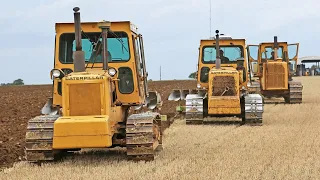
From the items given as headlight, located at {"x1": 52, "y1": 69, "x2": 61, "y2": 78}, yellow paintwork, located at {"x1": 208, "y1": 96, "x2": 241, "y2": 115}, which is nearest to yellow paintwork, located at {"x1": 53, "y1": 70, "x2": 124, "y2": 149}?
headlight, located at {"x1": 52, "y1": 69, "x2": 61, "y2": 78}

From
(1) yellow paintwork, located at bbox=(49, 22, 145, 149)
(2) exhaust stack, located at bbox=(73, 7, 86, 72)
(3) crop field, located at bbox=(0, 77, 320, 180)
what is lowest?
(3) crop field, located at bbox=(0, 77, 320, 180)

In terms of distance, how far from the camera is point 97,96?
10469mm

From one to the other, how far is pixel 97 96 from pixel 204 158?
6.87 ft

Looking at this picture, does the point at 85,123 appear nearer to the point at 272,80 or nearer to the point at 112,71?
the point at 112,71

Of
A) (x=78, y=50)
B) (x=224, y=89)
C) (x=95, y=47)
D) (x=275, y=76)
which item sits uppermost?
(x=95, y=47)

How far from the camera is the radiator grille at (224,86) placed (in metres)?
18.0

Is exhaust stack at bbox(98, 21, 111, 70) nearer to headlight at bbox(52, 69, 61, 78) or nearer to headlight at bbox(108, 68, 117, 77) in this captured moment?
headlight at bbox(108, 68, 117, 77)

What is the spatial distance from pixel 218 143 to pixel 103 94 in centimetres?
353

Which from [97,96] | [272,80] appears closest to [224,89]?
[97,96]

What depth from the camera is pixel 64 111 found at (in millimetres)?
10484

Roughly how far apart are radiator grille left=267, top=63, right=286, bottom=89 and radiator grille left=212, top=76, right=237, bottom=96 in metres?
9.48

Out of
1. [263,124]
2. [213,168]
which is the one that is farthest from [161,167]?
[263,124]

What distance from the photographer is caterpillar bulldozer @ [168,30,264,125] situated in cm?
1755

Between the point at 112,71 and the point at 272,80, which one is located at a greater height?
the point at 112,71
